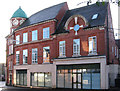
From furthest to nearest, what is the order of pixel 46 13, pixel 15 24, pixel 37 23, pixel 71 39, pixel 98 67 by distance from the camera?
pixel 15 24
pixel 46 13
pixel 37 23
pixel 71 39
pixel 98 67

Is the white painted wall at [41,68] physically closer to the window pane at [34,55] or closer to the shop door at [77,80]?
the window pane at [34,55]

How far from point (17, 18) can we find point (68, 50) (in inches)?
714

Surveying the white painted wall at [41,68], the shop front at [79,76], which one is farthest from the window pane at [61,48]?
the white painted wall at [41,68]

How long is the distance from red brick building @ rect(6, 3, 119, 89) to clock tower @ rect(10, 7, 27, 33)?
5.02 m

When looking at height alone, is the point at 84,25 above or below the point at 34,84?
above

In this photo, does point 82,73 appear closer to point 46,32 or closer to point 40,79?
point 40,79

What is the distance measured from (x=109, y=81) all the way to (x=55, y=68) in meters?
7.95

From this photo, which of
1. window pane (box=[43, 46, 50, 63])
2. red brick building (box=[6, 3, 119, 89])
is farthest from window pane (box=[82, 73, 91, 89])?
window pane (box=[43, 46, 50, 63])

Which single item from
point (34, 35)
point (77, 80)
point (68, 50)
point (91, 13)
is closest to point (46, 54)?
point (34, 35)

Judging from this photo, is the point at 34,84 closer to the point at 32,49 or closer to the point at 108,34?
the point at 32,49

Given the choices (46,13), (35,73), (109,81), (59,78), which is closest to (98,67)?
(109,81)

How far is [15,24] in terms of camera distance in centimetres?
4141

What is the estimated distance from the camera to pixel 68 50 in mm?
27422

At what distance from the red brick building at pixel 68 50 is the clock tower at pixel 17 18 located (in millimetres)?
5016
